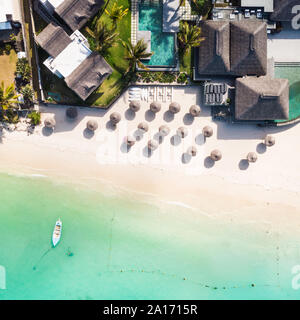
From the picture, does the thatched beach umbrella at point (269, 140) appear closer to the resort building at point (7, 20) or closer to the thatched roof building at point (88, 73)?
the thatched roof building at point (88, 73)

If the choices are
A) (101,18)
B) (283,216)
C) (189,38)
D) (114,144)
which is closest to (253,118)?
(189,38)

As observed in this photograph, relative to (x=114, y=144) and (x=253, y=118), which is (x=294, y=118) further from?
(x=114, y=144)

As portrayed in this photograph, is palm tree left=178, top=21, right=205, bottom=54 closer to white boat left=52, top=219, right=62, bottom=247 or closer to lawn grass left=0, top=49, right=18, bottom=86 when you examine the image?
lawn grass left=0, top=49, right=18, bottom=86

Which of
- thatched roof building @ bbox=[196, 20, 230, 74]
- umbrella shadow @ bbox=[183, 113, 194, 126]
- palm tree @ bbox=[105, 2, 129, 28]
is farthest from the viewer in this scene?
umbrella shadow @ bbox=[183, 113, 194, 126]

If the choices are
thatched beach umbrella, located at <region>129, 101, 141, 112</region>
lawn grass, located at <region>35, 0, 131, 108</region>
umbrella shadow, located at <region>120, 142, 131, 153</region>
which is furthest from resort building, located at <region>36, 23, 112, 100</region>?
umbrella shadow, located at <region>120, 142, 131, 153</region>

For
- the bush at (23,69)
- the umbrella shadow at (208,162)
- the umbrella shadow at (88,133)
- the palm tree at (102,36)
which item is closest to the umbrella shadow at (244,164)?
the umbrella shadow at (208,162)
